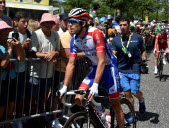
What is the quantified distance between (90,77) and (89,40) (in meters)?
0.59

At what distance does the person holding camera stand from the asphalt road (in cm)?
59

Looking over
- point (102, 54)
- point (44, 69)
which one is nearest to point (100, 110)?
point (102, 54)

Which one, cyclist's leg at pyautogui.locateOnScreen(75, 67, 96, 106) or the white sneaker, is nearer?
cyclist's leg at pyautogui.locateOnScreen(75, 67, 96, 106)

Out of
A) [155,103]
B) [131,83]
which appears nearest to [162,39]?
[155,103]

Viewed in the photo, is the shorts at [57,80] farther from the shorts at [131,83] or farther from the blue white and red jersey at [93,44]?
the shorts at [131,83]

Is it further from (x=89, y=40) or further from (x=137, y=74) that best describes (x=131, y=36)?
(x=89, y=40)

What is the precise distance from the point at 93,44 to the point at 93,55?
0.19 meters

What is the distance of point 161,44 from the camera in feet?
34.6

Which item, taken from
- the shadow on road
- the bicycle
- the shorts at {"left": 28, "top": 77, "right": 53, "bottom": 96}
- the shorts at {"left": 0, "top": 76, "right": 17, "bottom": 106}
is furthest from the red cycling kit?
the shadow on road

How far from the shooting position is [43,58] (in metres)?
4.27

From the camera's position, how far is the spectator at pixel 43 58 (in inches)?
169

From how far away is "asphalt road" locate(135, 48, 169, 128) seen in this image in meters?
5.30

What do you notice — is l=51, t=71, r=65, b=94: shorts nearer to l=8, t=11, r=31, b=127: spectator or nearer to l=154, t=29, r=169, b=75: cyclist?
l=8, t=11, r=31, b=127: spectator

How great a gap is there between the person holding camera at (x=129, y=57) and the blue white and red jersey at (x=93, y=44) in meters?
1.46
